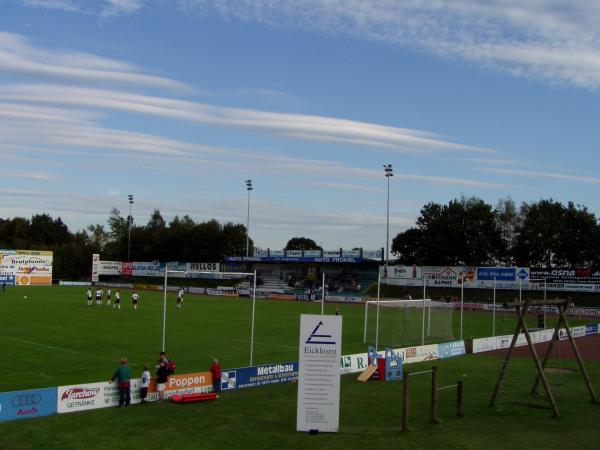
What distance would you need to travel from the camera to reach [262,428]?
1759 cm

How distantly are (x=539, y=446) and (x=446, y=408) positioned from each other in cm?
461

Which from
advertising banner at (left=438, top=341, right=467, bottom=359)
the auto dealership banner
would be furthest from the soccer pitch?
the auto dealership banner

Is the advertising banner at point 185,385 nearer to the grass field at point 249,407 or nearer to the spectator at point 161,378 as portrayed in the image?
the spectator at point 161,378

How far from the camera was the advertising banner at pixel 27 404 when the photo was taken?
1747cm

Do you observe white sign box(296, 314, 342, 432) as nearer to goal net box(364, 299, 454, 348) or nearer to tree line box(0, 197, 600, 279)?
goal net box(364, 299, 454, 348)

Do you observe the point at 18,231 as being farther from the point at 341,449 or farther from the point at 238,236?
the point at 341,449

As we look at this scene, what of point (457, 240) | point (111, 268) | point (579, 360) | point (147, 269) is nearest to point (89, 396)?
point (579, 360)

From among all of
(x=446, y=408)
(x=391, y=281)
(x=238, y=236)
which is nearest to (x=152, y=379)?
(x=446, y=408)

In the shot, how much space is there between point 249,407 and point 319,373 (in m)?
4.60

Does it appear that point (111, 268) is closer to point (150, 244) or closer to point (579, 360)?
point (150, 244)

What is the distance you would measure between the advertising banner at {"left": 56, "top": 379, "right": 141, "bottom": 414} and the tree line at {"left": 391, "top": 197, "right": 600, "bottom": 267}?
245ft

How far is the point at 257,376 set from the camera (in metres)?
23.9

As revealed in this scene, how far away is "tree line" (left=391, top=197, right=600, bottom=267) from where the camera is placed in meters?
83.8

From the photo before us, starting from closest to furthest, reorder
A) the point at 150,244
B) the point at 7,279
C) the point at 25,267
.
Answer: the point at 7,279
the point at 25,267
the point at 150,244
